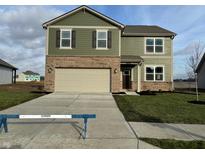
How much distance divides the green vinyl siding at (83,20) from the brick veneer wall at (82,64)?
285 cm

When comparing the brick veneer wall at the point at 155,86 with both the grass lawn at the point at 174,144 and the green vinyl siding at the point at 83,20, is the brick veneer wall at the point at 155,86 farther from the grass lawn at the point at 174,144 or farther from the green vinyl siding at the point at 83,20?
the grass lawn at the point at 174,144

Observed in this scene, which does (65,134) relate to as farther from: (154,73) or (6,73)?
(6,73)

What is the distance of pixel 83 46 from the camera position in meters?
21.0

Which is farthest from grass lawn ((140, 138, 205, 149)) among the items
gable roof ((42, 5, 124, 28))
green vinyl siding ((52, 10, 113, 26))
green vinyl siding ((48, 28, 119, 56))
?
green vinyl siding ((52, 10, 113, 26))

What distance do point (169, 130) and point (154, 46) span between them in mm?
17726

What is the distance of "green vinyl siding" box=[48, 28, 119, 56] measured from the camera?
825 inches

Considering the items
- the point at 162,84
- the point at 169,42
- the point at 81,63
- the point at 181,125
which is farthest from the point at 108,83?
the point at 181,125

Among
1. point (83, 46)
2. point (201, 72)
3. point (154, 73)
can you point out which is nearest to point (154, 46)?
point (154, 73)

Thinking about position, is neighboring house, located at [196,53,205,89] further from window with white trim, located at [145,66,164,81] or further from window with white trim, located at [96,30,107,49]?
→ window with white trim, located at [96,30,107,49]

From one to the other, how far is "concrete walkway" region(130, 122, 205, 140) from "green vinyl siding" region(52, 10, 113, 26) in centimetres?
1413

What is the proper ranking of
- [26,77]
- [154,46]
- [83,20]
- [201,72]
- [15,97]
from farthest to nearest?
[26,77]
[201,72]
[154,46]
[83,20]
[15,97]

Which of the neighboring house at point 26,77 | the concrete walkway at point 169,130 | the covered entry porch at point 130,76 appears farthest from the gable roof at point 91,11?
the neighboring house at point 26,77

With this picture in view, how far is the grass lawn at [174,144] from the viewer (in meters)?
5.96
